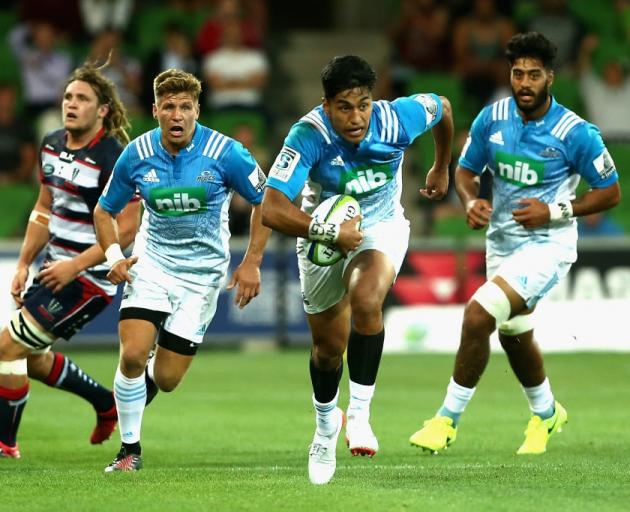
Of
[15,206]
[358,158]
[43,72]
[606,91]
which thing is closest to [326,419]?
[358,158]

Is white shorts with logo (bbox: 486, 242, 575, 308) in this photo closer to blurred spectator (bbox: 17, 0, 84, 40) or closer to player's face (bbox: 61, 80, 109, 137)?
player's face (bbox: 61, 80, 109, 137)

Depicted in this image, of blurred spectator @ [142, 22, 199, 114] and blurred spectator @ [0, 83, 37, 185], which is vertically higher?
blurred spectator @ [142, 22, 199, 114]

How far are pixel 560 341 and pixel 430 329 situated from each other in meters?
1.49

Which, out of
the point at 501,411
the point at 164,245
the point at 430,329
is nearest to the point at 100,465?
the point at 164,245

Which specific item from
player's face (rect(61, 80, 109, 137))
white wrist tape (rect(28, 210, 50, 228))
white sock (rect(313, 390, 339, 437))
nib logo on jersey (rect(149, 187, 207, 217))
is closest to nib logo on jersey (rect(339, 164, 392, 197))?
nib logo on jersey (rect(149, 187, 207, 217))

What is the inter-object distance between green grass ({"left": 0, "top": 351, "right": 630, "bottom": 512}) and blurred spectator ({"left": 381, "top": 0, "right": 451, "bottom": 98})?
5.94 m

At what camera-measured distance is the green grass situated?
655cm

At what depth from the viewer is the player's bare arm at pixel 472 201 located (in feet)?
27.7

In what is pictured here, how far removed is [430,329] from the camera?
16250mm

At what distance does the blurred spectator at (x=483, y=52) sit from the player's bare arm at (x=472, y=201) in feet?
32.7

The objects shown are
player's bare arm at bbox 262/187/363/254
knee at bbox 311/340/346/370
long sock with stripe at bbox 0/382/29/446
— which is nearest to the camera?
player's bare arm at bbox 262/187/363/254

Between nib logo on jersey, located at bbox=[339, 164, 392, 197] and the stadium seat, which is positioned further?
the stadium seat

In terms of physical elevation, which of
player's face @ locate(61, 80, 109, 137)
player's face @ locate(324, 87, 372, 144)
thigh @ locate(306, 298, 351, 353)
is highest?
player's face @ locate(324, 87, 372, 144)

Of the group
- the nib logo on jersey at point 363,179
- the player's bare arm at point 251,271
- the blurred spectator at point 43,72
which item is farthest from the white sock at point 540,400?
the blurred spectator at point 43,72
